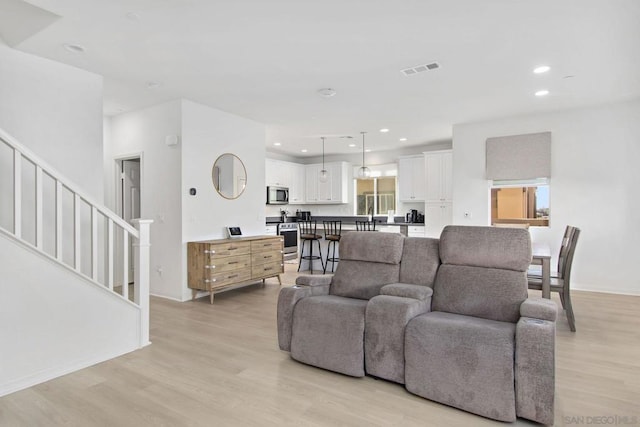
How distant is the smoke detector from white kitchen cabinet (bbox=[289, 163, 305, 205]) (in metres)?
5.50

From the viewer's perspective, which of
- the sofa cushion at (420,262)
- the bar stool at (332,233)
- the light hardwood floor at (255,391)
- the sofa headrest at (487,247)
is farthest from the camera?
the bar stool at (332,233)

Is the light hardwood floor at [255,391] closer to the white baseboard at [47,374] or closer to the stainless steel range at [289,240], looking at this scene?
the white baseboard at [47,374]

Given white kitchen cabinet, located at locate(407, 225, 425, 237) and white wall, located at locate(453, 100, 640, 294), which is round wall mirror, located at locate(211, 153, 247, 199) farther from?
white wall, located at locate(453, 100, 640, 294)

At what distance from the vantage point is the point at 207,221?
506 cm

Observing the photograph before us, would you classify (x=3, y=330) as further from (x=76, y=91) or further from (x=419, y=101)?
(x=419, y=101)

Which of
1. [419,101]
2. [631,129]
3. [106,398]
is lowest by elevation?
[106,398]

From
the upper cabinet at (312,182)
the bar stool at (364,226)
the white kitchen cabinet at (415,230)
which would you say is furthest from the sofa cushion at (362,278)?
the upper cabinet at (312,182)

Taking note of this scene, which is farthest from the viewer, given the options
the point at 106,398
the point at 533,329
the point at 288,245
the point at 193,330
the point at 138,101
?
the point at 288,245

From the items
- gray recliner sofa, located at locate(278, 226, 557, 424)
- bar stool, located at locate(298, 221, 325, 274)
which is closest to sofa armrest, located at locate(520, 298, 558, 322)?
gray recliner sofa, located at locate(278, 226, 557, 424)

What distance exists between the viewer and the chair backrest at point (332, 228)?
6738 mm

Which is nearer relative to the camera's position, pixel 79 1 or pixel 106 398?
pixel 106 398

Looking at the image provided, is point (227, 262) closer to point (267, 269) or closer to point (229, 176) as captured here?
Answer: point (267, 269)

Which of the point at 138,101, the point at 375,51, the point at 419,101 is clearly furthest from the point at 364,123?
the point at 138,101

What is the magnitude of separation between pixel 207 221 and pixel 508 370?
4.10 m
